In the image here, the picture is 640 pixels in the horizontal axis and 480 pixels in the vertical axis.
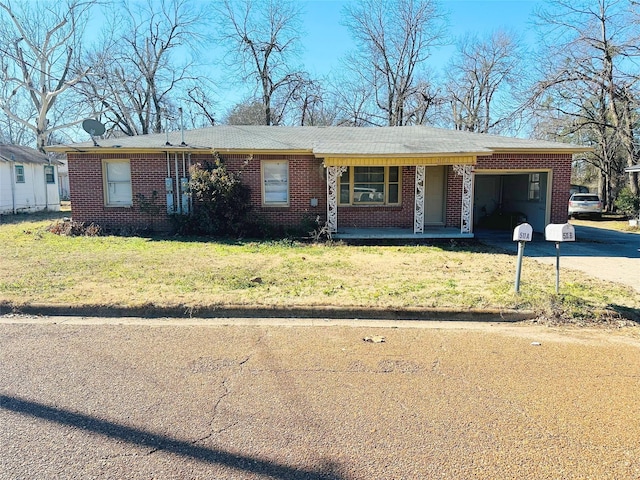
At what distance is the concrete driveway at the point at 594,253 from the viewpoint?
328 inches

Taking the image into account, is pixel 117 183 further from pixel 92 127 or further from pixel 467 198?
pixel 467 198

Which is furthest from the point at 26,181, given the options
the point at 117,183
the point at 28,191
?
the point at 117,183

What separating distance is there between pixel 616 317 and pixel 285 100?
32453mm

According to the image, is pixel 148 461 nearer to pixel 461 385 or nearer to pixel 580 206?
pixel 461 385

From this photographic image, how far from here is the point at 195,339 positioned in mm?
4871

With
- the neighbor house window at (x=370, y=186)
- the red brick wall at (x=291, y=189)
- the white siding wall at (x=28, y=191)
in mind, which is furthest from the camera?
the white siding wall at (x=28, y=191)

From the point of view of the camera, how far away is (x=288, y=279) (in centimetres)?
745

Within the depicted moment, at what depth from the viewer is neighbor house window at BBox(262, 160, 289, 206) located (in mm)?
13891

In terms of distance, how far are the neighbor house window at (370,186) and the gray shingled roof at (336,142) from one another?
0.91 meters

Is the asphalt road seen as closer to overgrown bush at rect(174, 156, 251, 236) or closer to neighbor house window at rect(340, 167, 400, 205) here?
overgrown bush at rect(174, 156, 251, 236)

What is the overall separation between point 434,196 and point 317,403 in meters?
12.5

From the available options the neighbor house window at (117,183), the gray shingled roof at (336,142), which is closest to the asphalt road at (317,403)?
the gray shingled roof at (336,142)

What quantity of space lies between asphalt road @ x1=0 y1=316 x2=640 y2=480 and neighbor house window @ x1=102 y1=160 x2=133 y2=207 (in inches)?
375

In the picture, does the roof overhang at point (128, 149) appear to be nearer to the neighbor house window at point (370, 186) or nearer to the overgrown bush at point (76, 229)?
the overgrown bush at point (76, 229)
